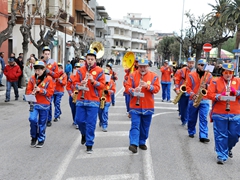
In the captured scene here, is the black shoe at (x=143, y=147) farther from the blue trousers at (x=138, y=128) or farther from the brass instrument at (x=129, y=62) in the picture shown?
the brass instrument at (x=129, y=62)

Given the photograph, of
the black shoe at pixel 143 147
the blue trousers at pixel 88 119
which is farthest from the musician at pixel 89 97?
the black shoe at pixel 143 147

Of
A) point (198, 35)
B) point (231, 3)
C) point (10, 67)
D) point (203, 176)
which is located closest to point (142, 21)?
point (198, 35)

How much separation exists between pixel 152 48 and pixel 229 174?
133 m

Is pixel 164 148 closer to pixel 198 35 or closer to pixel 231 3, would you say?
pixel 231 3

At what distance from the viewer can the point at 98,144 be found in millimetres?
8258

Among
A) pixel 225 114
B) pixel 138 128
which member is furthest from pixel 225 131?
pixel 138 128

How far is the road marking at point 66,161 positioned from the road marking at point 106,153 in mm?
184

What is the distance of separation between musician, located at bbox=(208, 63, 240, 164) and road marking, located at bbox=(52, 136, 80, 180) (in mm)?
2875

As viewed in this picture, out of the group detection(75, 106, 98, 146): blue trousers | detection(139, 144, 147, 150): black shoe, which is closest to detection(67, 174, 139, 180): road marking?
detection(75, 106, 98, 146): blue trousers

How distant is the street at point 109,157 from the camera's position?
609cm

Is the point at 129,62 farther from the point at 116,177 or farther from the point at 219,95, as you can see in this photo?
the point at 116,177

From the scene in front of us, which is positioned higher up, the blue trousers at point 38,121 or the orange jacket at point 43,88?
the orange jacket at point 43,88

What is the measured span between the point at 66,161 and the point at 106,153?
3.21ft

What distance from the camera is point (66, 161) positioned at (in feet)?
22.3
